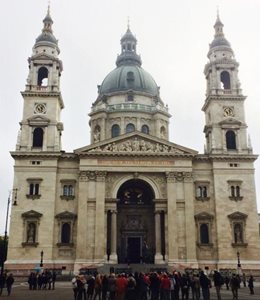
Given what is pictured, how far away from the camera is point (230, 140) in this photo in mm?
54250

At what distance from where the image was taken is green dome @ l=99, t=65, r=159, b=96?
226ft

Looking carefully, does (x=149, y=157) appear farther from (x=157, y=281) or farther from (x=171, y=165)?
(x=157, y=281)

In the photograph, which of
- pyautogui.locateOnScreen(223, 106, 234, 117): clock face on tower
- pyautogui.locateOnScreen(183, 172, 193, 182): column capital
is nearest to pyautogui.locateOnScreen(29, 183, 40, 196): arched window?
pyautogui.locateOnScreen(183, 172, 193, 182): column capital

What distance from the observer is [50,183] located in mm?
50188

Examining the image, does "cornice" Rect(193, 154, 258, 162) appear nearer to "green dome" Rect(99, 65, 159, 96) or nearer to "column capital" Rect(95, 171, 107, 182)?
"column capital" Rect(95, 171, 107, 182)

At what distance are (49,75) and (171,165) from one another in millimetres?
19038

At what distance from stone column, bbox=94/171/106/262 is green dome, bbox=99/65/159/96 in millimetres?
22296

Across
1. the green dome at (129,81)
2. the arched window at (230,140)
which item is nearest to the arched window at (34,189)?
the arched window at (230,140)

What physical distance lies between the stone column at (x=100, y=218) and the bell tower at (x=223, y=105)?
1394 cm

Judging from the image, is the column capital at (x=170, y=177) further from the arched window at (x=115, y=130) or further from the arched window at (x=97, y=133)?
the arched window at (x=97, y=133)

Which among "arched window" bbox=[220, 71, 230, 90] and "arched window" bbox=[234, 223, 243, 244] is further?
"arched window" bbox=[220, 71, 230, 90]

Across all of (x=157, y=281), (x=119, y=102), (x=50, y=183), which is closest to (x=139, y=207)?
(x=50, y=183)

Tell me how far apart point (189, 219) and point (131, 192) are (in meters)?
9.26

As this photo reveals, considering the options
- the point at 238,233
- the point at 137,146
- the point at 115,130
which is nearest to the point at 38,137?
the point at 137,146
